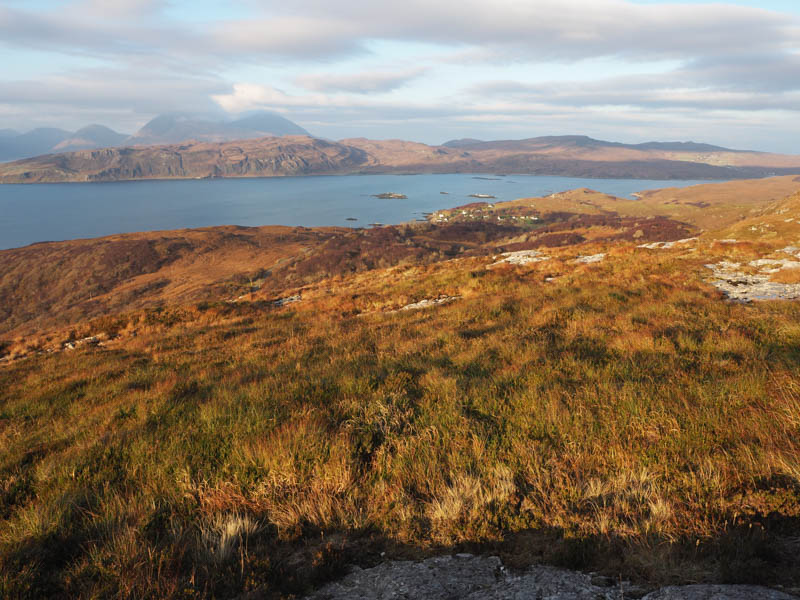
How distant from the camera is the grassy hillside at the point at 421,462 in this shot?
122 inches

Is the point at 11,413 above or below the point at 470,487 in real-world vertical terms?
below

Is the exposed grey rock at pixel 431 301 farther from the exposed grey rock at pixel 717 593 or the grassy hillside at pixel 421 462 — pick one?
the exposed grey rock at pixel 717 593

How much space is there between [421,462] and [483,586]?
1.50 m

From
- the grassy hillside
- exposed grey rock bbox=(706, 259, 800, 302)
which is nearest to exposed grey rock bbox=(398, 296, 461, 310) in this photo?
the grassy hillside

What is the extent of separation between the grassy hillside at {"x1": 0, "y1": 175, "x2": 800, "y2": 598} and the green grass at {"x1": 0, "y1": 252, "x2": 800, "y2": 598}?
0.07 feet

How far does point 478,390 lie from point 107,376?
877cm

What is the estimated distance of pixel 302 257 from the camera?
68250 mm

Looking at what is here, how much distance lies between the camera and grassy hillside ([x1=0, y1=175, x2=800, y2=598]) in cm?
310

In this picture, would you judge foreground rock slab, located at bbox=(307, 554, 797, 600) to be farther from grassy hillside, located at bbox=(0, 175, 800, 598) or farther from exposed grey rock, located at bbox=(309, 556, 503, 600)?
grassy hillside, located at bbox=(0, 175, 800, 598)

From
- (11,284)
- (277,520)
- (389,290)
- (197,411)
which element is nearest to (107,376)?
(197,411)

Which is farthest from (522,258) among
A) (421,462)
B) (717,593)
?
(717,593)

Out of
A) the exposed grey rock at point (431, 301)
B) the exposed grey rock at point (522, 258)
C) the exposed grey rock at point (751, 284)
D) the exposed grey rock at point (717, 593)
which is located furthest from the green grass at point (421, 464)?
the exposed grey rock at point (522, 258)

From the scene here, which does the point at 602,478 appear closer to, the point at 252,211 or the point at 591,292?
the point at 591,292

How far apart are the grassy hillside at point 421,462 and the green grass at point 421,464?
2cm
